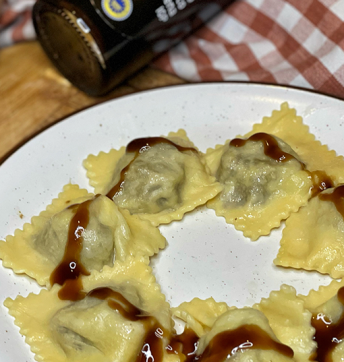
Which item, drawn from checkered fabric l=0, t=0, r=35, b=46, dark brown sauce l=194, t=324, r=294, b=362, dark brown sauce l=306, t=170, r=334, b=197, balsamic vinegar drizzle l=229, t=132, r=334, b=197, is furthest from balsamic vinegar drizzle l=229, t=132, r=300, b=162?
checkered fabric l=0, t=0, r=35, b=46

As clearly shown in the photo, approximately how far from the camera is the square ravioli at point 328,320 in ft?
8.36

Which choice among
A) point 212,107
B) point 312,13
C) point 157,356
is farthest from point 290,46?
point 157,356

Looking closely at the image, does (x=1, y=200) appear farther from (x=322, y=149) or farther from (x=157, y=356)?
(x=322, y=149)

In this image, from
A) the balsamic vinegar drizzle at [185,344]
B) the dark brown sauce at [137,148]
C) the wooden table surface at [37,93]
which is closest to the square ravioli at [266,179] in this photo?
the dark brown sauce at [137,148]

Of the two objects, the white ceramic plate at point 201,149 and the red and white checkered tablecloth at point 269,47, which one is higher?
the red and white checkered tablecloth at point 269,47

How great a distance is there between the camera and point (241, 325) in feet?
8.31

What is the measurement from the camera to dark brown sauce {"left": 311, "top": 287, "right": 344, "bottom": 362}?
2.56m

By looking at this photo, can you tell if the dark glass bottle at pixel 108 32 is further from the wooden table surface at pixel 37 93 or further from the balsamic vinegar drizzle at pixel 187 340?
the balsamic vinegar drizzle at pixel 187 340

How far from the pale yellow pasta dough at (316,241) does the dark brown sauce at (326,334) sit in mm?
318

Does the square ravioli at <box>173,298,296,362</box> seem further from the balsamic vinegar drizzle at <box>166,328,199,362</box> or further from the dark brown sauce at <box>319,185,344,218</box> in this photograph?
the dark brown sauce at <box>319,185,344,218</box>

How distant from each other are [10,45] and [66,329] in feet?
11.1

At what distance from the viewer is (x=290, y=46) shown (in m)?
4.21

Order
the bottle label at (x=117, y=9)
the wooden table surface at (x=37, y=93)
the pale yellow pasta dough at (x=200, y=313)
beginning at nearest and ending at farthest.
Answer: the pale yellow pasta dough at (x=200, y=313) < the bottle label at (x=117, y=9) < the wooden table surface at (x=37, y=93)

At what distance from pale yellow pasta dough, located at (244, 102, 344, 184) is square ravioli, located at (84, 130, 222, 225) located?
562mm
